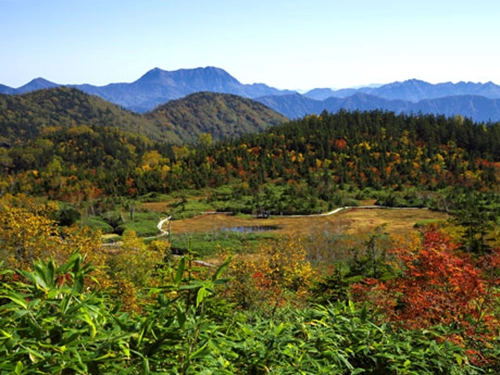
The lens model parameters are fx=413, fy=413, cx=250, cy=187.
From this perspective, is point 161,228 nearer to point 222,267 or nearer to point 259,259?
point 259,259

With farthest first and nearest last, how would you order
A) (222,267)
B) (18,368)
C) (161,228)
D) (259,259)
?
1. (161,228)
2. (259,259)
3. (222,267)
4. (18,368)

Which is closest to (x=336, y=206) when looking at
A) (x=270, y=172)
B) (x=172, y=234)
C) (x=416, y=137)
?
(x=270, y=172)

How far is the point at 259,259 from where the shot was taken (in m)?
28.7

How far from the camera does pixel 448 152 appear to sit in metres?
112

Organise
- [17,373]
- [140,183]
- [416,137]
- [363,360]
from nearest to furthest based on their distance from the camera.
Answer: [17,373]
[363,360]
[140,183]
[416,137]

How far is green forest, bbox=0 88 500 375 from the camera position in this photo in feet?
7.70

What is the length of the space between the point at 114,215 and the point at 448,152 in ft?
288

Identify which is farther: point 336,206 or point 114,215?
point 336,206

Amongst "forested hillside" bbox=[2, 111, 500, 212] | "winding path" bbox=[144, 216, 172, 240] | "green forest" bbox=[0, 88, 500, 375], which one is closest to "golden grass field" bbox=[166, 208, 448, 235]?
"winding path" bbox=[144, 216, 172, 240]

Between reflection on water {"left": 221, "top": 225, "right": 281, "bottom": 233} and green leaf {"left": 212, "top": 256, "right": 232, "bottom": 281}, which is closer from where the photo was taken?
green leaf {"left": 212, "top": 256, "right": 232, "bottom": 281}

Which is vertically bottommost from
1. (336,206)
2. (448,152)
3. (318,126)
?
(336,206)

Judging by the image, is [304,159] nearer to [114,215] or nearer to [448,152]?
[448,152]

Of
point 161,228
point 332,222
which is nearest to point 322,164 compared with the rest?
point 332,222

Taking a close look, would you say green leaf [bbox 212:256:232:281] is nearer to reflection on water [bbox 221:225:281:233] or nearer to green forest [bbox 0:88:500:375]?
green forest [bbox 0:88:500:375]
